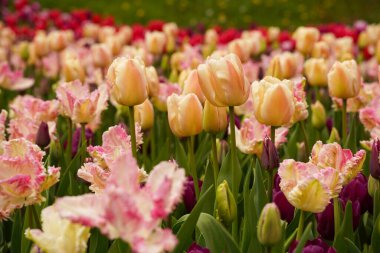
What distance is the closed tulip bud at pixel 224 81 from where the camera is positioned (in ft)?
5.58

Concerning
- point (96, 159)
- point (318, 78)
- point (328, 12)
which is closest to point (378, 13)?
point (328, 12)

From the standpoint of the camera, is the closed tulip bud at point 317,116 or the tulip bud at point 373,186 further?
the closed tulip bud at point 317,116

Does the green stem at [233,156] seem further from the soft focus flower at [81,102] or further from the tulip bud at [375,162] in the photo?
the soft focus flower at [81,102]

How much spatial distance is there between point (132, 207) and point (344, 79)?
1452 mm

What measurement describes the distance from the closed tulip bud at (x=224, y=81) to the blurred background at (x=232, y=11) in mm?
9958

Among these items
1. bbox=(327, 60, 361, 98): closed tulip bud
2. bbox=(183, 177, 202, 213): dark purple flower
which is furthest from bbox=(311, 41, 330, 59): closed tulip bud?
bbox=(183, 177, 202, 213): dark purple flower

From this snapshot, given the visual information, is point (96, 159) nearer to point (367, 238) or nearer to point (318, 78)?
point (367, 238)

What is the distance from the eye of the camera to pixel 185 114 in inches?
73.3

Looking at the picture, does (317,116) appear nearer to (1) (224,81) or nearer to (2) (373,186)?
(2) (373,186)

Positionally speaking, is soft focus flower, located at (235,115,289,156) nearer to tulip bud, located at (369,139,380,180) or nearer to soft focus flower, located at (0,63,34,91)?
tulip bud, located at (369,139,380,180)

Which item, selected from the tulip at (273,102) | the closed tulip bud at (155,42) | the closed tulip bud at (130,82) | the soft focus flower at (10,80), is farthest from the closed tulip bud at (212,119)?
the closed tulip bud at (155,42)

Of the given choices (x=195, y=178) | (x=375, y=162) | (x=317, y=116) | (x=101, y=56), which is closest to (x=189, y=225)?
(x=195, y=178)

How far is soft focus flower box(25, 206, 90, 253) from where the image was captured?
127cm

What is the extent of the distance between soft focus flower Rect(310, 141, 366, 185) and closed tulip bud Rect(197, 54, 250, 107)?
263 mm
